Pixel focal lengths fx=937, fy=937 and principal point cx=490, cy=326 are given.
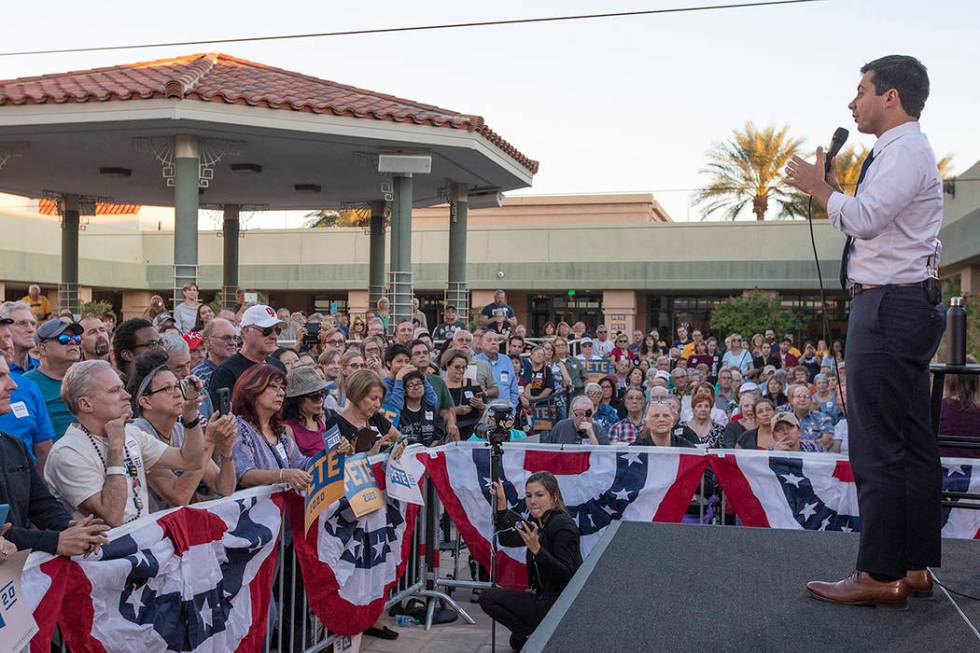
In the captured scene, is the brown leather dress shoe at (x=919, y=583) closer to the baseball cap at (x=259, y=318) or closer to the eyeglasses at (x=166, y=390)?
the eyeglasses at (x=166, y=390)

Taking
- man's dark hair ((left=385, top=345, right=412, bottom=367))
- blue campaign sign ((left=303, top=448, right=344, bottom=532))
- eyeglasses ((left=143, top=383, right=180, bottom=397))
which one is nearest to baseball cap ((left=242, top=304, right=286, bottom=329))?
blue campaign sign ((left=303, top=448, right=344, bottom=532))

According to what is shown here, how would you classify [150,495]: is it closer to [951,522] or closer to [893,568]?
[893,568]

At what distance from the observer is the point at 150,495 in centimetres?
490

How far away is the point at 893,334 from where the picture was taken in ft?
11.2

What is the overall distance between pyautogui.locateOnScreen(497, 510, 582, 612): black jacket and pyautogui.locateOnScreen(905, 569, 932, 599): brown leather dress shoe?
264 cm

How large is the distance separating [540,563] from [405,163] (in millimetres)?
8678

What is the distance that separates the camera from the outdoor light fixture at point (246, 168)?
15.9 m

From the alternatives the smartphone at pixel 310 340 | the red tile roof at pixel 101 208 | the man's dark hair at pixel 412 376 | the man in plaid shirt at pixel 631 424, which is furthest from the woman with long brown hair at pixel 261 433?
the red tile roof at pixel 101 208

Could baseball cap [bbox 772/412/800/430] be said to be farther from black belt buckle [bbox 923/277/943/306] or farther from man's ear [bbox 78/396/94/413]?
man's ear [bbox 78/396/94/413]

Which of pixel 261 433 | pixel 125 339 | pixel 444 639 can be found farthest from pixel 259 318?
pixel 444 639

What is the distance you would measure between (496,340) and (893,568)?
25.7 ft

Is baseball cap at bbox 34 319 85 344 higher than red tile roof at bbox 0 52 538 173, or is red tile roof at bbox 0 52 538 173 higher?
red tile roof at bbox 0 52 538 173

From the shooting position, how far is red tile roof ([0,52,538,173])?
11.9 m

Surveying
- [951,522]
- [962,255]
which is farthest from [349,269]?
[951,522]
